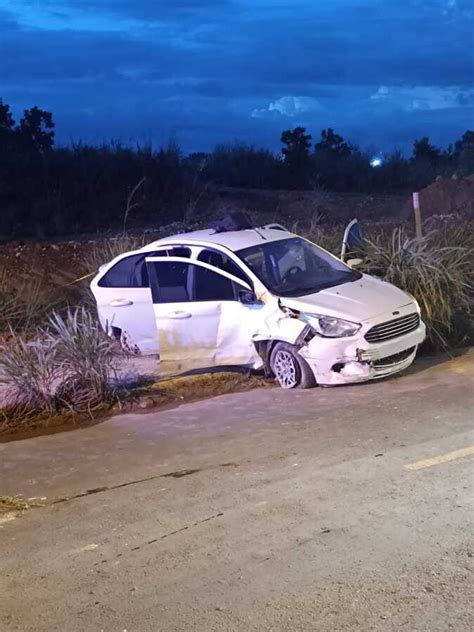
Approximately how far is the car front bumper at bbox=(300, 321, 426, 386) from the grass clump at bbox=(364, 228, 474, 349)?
2.09 m

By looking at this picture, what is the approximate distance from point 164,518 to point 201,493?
1.70 ft

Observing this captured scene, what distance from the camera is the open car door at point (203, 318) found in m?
9.86

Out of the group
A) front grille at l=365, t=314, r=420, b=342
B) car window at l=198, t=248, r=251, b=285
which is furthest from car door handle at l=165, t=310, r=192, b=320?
front grille at l=365, t=314, r=420, b=342

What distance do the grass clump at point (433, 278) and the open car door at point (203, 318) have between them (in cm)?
278

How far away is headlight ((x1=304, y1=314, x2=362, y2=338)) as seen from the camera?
914 centimetres

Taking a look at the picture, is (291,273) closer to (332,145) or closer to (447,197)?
(447,197)

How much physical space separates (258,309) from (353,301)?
1064 mm

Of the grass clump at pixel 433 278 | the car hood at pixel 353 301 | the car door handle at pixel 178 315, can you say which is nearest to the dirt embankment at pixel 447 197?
the grass clump at pixel 433 278

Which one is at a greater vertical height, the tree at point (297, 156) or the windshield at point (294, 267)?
the tree at point (297, 156)

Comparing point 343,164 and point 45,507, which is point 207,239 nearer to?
point 45,507

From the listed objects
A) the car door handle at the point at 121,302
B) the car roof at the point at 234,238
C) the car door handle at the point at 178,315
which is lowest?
the car door handle at the point at 178,315

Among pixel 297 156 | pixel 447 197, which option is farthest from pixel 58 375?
pixel 297 156

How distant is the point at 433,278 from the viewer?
458 inches

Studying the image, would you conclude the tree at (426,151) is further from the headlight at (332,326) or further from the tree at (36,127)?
the headlight at (332,326)
